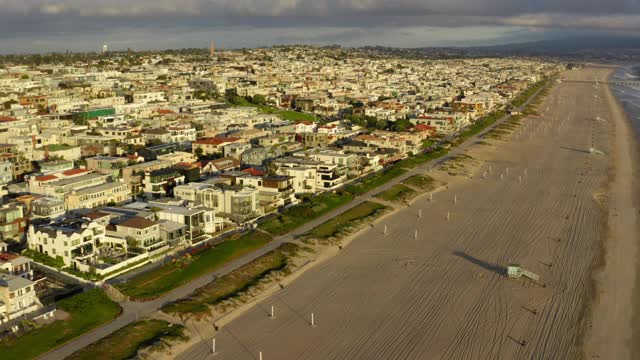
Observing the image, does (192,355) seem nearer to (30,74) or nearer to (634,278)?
(634,278)

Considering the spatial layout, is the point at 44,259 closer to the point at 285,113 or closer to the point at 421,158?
the point at 421,158

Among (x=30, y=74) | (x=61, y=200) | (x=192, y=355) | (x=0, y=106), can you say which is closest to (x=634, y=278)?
(x=192, y=355)

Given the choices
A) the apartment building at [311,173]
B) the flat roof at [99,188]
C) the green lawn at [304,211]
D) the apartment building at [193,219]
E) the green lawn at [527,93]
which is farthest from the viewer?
the green lawn at [527,93]

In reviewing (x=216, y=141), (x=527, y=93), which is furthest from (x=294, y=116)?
(x=527, y=93)

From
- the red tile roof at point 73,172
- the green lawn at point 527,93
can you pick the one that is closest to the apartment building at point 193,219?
the red tile roof at point 73,172

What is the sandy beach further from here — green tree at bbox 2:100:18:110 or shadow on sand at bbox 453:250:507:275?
green tree at bbox 2:100:18:110

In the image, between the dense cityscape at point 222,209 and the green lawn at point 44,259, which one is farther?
the green lawn at point 44,259

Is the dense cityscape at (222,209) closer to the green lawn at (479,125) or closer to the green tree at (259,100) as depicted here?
the green lawn at (479,125)
